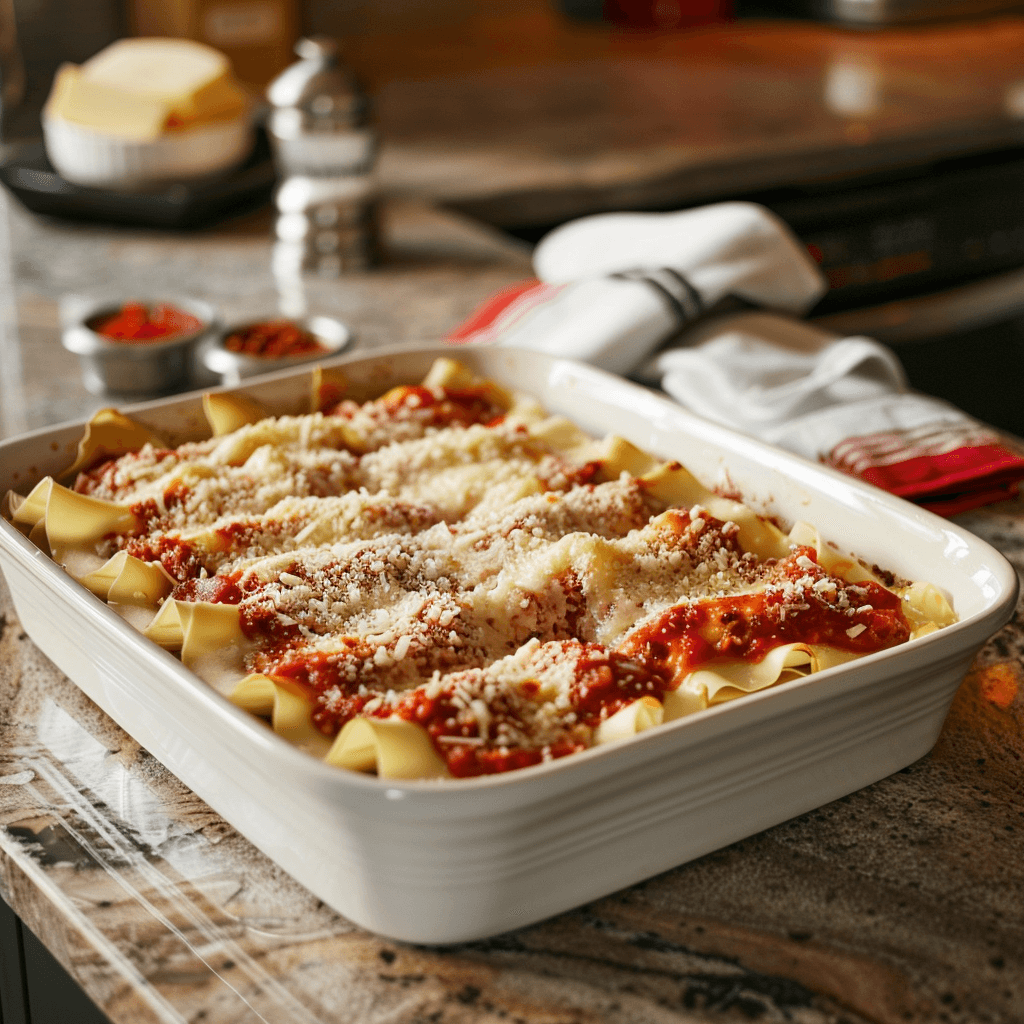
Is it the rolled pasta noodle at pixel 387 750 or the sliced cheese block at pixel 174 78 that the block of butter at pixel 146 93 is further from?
the rolled pasta noodle at pixel 387 750

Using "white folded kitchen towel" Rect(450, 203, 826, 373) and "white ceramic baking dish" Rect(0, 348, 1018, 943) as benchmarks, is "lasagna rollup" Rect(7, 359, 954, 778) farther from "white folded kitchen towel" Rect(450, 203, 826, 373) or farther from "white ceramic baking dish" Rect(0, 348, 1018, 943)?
"white folded kitchen towel" Rect(450, 203, 826, 373)

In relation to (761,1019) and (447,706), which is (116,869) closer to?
(447,706)

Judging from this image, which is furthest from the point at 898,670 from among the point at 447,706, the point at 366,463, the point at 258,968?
the point at 366,463

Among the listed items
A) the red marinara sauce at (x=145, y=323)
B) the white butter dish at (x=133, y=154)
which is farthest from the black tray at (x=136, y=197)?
the red marinara sauce at (x=145, y=323)

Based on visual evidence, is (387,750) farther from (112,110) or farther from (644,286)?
(112,110)

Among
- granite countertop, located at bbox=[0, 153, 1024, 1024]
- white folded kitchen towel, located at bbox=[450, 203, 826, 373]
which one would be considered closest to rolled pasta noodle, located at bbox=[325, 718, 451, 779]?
granite countertop, located at bbox=[0, 153, 1024, 1024]
